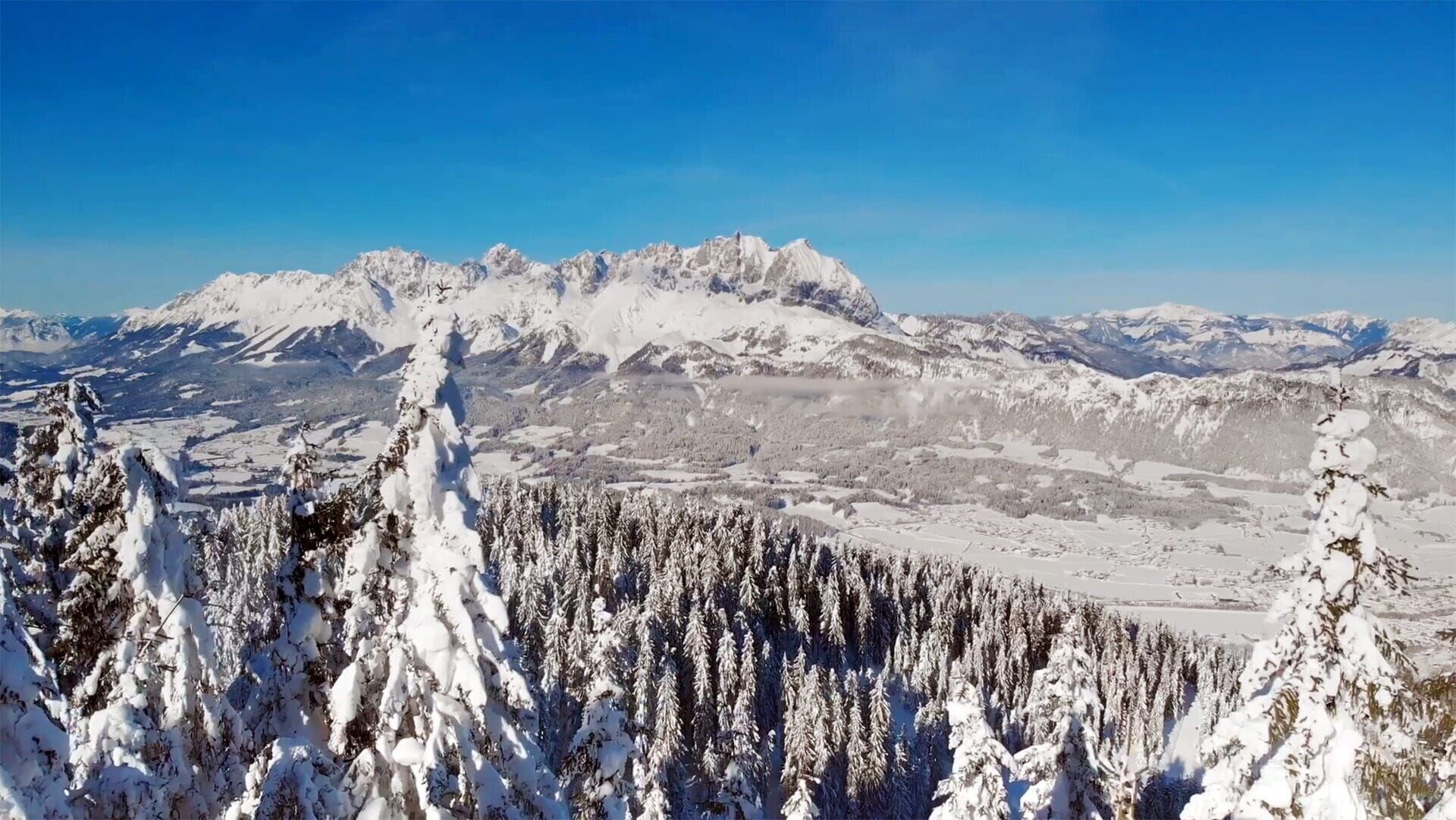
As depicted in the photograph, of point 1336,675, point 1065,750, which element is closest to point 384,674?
point 1336,675

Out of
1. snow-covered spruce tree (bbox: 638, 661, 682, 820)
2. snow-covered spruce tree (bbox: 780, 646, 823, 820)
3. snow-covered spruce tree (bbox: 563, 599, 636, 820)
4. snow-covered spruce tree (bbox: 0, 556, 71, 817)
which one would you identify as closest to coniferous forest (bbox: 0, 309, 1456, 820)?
snow-covered spruce tree (bbox: 0, 556, 71, 817)

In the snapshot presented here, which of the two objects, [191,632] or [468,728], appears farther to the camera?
[191,632]

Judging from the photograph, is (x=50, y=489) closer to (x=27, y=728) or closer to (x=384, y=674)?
(x=27, y=728)

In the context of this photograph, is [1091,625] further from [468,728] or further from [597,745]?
[468,728]

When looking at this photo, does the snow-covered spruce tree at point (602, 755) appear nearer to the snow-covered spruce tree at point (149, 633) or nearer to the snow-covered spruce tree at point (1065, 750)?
the snow-covered spruce tree at point (1065, 750)

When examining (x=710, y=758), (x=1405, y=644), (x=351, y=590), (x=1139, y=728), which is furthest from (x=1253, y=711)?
(x=1139, y=728)

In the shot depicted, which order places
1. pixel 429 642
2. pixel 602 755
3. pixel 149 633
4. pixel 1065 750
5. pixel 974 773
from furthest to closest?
1. pixel 602 755
2. pixel 1065 750
3. pixel 974 773
4. pixel 149 633
5. pixel 429 642
